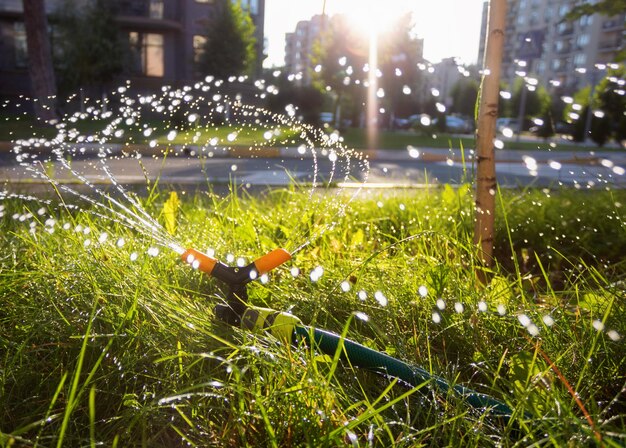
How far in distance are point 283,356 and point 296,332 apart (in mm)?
144

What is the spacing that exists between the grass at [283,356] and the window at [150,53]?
82.0 feet

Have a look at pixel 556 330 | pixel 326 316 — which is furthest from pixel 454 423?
pixel 326 316

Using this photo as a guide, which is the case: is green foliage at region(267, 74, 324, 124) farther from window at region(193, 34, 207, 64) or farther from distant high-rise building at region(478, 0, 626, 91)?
distant high-rise building at region(478, 0, 626, 91)

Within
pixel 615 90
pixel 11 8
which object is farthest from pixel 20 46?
pixel 615 90

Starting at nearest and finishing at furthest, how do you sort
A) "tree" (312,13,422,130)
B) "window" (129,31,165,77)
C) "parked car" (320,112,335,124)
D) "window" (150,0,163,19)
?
"parked car" (320,112,335,124)
"tree" (312,13,422,130)
"window" (150,0,163,19)
"window" (129,31,165,77)

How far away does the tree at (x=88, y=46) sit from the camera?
70.5ft

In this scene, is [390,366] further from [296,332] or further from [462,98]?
[462,98]

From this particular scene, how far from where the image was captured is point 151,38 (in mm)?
25953

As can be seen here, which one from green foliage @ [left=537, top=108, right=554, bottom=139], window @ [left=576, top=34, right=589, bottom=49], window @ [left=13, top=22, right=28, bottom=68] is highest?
window @ [left=576, top=34, right=589, bottom=49]

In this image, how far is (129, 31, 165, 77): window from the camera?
1008 inches

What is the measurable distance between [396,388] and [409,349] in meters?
0.18

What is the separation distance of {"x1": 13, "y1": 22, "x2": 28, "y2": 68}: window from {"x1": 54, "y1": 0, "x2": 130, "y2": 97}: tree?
164 centimetres

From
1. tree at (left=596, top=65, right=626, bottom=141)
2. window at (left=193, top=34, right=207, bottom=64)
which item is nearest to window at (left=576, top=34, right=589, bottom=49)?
window at (left=193, top=34, right=207, bottom=64)

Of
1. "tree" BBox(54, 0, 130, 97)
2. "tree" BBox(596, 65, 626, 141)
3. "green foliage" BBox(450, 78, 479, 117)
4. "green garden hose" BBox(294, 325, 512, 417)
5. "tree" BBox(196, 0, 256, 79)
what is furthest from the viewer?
"green foliage" BBox(450, 78, 479, 117)
